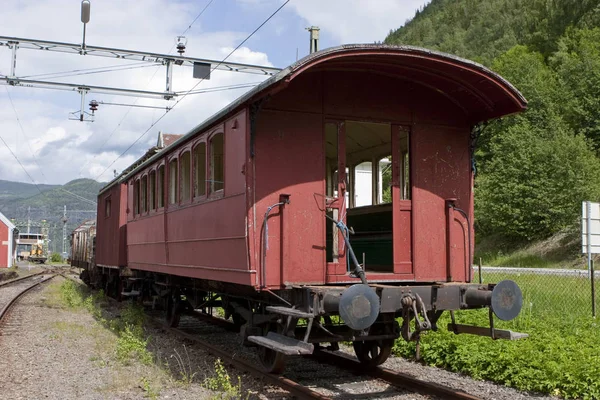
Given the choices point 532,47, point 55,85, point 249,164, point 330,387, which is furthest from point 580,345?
point 532,47

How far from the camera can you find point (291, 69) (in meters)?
6.33

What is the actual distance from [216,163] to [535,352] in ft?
15.2

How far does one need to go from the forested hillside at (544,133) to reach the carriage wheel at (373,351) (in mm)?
10667

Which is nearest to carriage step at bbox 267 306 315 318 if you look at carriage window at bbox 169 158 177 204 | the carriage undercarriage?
the carriage undercarriage

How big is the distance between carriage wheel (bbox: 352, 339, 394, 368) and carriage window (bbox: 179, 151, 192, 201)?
11.4ft

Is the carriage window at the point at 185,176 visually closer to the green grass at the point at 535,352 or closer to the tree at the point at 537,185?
the green grass at the point at 535,352

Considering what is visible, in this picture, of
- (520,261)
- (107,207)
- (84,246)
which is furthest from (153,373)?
(520,261)

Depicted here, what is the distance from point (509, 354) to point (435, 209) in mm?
1977

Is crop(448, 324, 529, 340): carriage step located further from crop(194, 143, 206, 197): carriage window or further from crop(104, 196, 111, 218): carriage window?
crop(104, 196, 111, 218): carriage window

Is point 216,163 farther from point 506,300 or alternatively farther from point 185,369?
point 506,300

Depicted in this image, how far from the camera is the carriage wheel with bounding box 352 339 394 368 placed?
26.0 feet

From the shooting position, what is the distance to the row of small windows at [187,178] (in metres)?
8.37

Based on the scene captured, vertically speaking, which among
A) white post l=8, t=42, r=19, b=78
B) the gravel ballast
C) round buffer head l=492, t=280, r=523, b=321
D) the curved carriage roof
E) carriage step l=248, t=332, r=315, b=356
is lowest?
the gravel ballast

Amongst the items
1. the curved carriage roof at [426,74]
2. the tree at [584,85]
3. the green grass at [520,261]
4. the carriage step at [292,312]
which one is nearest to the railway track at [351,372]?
the carriage step at [292,312]
